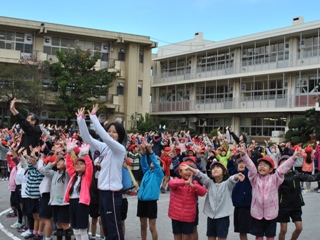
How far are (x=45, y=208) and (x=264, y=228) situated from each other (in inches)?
143

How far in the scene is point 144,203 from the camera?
22.1 feet

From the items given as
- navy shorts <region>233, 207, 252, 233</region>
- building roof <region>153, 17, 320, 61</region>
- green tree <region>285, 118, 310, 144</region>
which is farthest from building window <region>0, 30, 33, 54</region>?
navy shorts <region>233, 207, 252, 233</region>

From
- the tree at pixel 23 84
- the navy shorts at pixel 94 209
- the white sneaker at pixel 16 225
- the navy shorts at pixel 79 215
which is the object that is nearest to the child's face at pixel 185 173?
the navy shorts at pixel 79 215

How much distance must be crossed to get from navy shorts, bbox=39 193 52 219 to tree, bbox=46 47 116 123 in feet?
75.5

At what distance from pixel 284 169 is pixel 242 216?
1043mm

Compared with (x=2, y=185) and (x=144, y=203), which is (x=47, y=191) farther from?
(x=2, y=185)

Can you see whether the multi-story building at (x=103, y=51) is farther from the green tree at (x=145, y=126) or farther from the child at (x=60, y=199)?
the child at (x=60, y=199)

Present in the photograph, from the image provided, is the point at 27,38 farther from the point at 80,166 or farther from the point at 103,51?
the point at 80,166

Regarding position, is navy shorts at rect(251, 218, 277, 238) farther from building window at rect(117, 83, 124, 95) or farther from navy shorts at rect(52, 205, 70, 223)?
building window at rect(117, 83, 124, 95)

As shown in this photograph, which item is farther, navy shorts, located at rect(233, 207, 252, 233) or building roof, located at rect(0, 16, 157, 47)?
building roof, located at rect(0, 16, 157, 47)

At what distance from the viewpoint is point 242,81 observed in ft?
117

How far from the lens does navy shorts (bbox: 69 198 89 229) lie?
605 centimetres

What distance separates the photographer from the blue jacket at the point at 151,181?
261 inches

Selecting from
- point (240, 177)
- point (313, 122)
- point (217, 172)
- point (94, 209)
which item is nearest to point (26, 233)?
point (94, 209)
